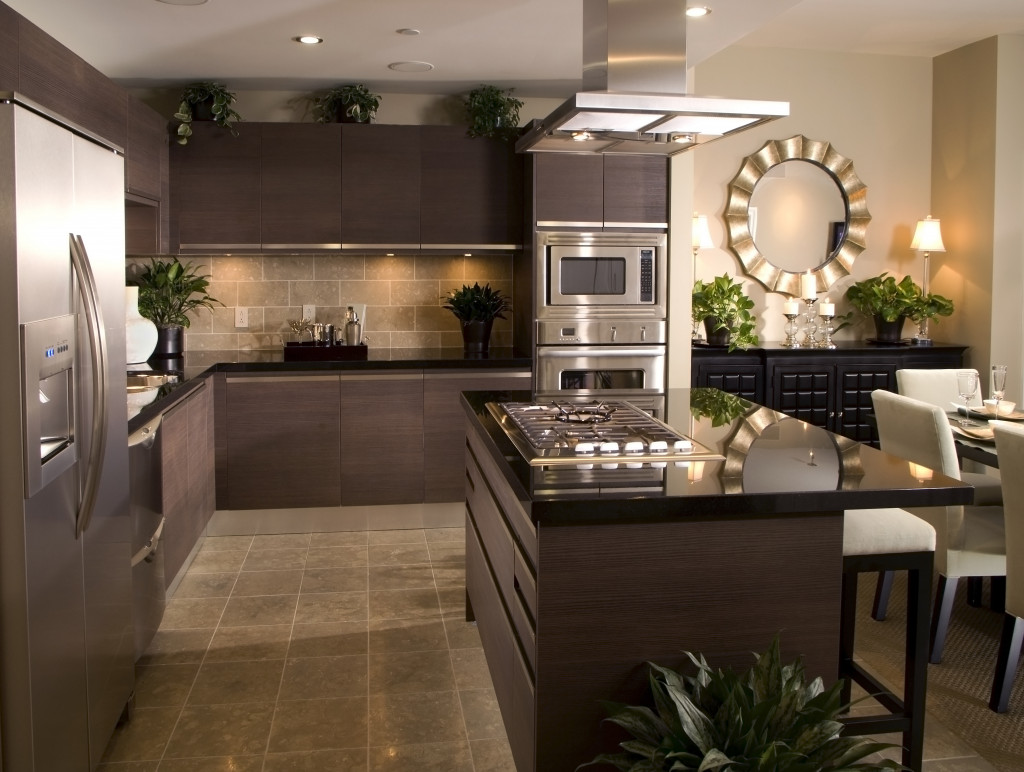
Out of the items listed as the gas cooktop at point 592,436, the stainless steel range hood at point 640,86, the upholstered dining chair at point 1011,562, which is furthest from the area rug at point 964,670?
the stainless steel range hood at point 640,86

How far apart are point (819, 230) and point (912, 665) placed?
4366 millimetres

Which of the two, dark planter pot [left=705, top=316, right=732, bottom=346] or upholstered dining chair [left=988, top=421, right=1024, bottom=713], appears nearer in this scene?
upholstered dining chair [left=988, top=421, right=1024, bottom=713]

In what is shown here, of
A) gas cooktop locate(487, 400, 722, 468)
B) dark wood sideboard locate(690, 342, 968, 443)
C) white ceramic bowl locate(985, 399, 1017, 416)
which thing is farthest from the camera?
dark wood sideboard locate(690, 342, 968, 443)

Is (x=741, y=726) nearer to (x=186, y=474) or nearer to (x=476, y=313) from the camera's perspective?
(x=186, y=474)

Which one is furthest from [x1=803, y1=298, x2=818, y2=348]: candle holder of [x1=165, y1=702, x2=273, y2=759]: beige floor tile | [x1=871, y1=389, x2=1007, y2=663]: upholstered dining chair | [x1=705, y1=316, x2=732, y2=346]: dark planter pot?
[x1=165, y1=702, x2=273, y2=759]: beige floor tile

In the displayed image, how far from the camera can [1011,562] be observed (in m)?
3.00

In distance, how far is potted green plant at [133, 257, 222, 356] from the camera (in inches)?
202

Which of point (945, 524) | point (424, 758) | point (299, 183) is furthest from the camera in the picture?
point (299, 183)

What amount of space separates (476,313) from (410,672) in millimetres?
2418

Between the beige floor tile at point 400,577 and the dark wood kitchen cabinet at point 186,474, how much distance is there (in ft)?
2.68

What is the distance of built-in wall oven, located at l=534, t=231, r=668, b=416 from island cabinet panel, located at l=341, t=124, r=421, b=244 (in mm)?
757

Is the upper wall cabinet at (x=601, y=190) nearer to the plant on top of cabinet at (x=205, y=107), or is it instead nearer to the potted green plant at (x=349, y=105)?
the potted green plant at (x=349, y=105)

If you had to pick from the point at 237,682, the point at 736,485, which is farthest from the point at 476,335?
the point at 736,485

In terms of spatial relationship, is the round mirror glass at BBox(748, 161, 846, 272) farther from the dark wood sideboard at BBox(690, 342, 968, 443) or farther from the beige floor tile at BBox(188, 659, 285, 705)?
the beige floor tile at BBox(188, 659, 285, 705)
